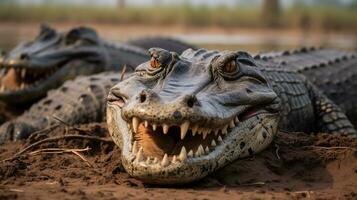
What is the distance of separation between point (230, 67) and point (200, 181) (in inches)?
31.5

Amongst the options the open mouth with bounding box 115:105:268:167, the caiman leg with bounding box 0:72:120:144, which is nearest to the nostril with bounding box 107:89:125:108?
the open mouth with bounding box 115:105:268:167

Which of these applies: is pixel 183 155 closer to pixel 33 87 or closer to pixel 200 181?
pixel 200 181

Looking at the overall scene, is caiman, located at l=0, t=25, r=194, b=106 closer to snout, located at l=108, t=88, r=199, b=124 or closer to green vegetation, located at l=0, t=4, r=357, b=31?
snout, located at l=108, t=88, r=199, b=124

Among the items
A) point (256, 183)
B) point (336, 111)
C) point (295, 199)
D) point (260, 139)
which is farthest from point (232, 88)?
point (336, 111)

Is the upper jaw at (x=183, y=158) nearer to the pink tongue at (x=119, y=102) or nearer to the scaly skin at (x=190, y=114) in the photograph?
the scaly skin at (x=190, y=114)

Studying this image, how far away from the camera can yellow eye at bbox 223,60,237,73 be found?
14.3 ft

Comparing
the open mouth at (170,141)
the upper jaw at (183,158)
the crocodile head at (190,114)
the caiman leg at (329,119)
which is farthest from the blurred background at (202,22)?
the open mouth at (170,141)

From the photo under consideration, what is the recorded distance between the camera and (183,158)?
12.1ft

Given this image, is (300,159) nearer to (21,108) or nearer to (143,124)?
(143,124)

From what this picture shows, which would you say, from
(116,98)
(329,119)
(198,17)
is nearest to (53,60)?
(329,119)

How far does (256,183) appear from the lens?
3.97 m

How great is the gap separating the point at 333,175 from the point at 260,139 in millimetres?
483

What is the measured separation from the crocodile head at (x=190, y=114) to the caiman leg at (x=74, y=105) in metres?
1.89

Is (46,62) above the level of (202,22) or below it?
above
